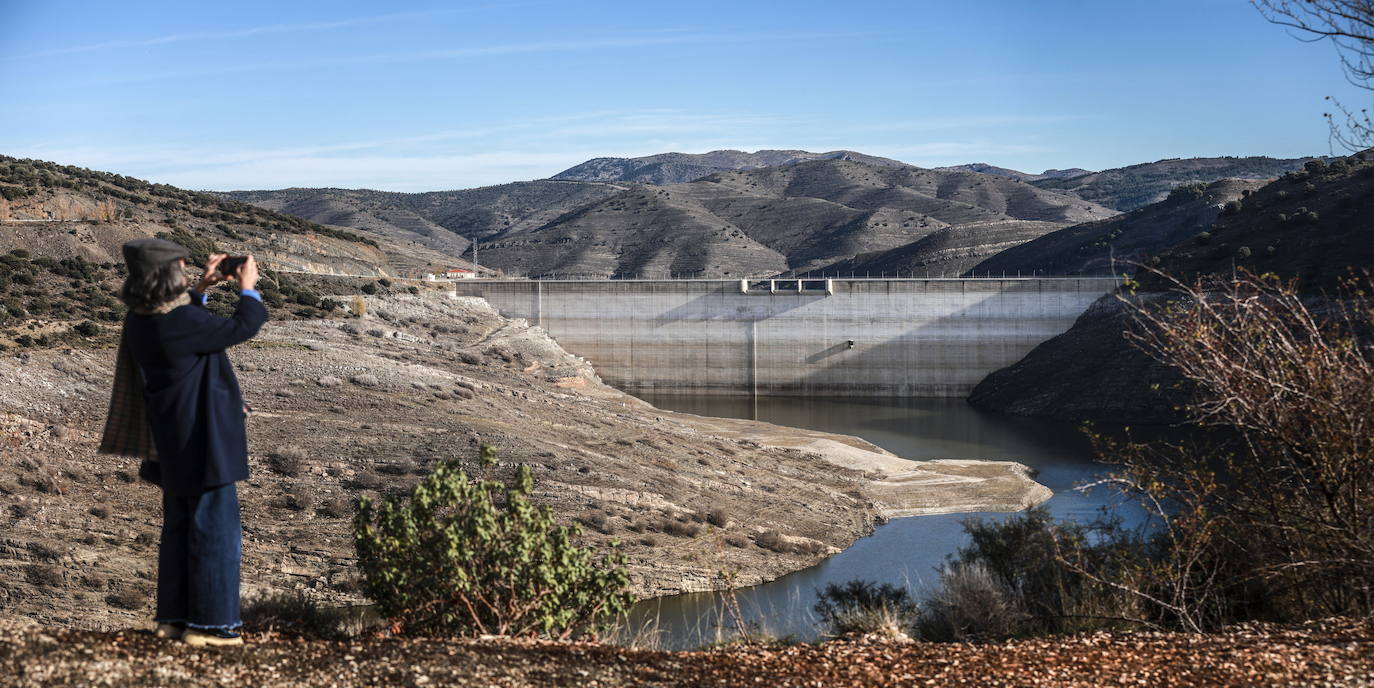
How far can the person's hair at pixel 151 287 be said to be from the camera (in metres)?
5.34

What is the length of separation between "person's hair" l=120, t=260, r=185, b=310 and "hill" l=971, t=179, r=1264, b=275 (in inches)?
2994

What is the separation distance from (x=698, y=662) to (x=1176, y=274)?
51.6 metres

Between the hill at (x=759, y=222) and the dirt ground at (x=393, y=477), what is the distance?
2822 inches

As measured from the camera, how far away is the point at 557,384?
47344 mm

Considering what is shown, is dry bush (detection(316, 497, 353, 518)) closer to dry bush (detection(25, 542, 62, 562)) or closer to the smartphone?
dry bush (detection(25, 542, 62, 562))

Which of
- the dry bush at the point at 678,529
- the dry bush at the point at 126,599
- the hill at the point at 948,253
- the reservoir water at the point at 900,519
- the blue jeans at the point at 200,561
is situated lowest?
the reservoir water at the point at 900,519

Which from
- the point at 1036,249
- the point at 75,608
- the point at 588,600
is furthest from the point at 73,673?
the point at 1036,249

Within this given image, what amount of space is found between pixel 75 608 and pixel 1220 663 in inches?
615

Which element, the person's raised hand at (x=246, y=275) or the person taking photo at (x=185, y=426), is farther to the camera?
the person's raised hand at (x=246, y=275)

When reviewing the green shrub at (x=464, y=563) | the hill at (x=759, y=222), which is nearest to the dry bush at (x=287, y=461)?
the green shrub at (x=464, y=563)

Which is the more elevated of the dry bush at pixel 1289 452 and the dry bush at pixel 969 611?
the dry bush at pixel 1289 452

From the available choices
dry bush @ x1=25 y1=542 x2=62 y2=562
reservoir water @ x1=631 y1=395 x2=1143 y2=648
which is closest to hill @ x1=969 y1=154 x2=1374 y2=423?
reservoir water @ x1=631 y1=395 x2=1143 y2=648

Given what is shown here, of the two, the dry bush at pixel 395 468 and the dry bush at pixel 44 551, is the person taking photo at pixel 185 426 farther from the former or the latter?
the dry bush at pixel 395 468

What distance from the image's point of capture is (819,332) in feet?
181
